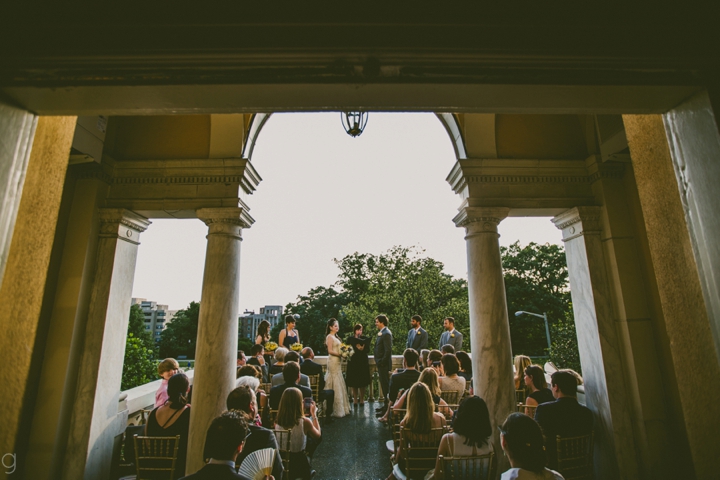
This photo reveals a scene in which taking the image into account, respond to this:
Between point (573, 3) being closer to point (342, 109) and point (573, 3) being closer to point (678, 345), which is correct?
point (342, 109)

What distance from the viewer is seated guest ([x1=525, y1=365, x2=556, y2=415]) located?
464cm

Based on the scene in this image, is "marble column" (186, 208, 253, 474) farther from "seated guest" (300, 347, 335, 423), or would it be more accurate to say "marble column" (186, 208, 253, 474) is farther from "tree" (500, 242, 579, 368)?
"tree" (500, 242, 579, 368)

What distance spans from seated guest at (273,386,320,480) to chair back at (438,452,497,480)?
1.65 metres

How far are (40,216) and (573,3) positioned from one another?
8.35 feet

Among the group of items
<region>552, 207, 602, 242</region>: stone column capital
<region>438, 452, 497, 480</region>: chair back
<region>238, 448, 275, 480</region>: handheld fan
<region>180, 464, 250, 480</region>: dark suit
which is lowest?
<region>438, 452, 497, 480</region>: chair back

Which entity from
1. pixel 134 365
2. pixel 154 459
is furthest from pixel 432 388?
pixel 134 365

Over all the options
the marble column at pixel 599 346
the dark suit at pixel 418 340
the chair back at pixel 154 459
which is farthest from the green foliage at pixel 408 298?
the chair back at pixel 154 459

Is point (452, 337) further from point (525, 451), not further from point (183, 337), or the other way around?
point (183, 337)

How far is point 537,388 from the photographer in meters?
4.76

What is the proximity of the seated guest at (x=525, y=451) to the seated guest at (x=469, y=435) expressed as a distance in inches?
26.1

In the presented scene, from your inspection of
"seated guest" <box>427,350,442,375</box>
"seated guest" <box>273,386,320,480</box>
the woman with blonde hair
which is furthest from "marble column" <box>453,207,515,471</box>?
"seated guest" <box>273,386,320,480</box>

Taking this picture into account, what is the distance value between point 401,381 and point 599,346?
302 centimetres

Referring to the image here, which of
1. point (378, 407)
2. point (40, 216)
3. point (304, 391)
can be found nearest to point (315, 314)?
point (378, 407)

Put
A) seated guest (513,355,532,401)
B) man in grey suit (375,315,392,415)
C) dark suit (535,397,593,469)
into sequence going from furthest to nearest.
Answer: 1. man in grey suit (375,315,392,415)
2. seated guest (513,355,532,401)
3. dark suit (535,397,593,469)
